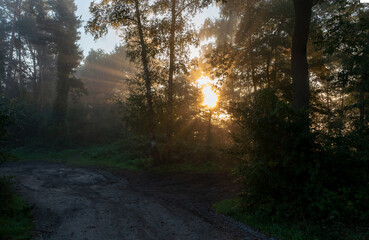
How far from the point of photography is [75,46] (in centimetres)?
3516

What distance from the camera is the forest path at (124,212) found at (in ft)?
19.9

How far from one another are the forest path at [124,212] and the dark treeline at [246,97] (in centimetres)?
184

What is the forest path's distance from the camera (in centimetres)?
607

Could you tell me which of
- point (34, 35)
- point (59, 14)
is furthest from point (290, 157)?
point (34, 35)

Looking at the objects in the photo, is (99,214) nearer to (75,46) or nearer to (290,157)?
(290,157)

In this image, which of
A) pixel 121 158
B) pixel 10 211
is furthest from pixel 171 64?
pixel 10 211

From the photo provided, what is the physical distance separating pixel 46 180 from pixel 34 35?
3622 cm

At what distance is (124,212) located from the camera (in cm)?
767

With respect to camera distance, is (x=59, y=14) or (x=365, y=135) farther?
(x=59, y=14)

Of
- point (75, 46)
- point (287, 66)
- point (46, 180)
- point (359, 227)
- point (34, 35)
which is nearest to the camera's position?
point (359, 227)

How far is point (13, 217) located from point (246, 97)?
42.7 ft

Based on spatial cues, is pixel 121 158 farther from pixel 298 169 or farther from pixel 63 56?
pixel 63 56

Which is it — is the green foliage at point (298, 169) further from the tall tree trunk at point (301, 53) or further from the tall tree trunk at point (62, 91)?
the tall tree trunk at point (62, 91)

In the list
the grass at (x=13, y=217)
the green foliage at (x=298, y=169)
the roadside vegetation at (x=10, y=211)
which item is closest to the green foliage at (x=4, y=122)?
the roadside vegetation at (x=10, y=211)
